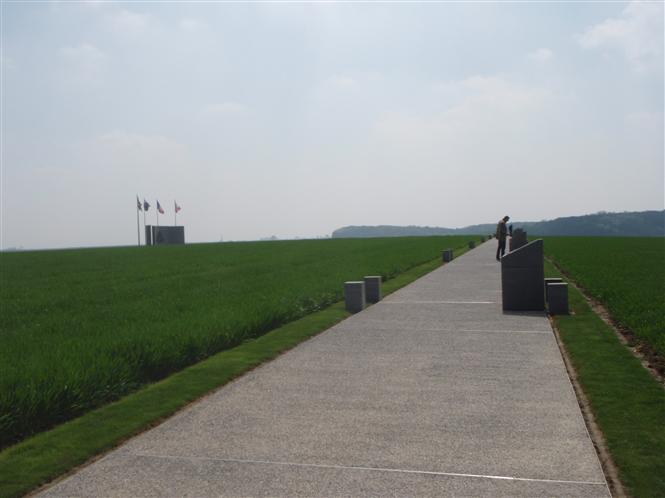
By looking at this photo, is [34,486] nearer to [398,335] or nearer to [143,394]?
[143,394]

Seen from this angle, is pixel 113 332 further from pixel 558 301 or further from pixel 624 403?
pixel 558 301

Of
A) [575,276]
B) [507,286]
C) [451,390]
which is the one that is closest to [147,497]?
[451,390]

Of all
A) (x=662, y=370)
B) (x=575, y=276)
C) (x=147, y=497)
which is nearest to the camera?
(x=147, y=497)

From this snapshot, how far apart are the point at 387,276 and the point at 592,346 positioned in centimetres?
1475

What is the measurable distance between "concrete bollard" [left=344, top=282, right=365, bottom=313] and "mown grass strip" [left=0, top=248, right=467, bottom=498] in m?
4.36

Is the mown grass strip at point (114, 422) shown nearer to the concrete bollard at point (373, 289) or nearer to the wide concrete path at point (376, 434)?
the wide concrete path at point (376, 434)

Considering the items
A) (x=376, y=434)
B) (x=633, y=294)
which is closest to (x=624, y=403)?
(x=376, y=434)

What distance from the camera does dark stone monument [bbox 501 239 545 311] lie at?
44.7 feet

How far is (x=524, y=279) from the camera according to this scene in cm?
1379

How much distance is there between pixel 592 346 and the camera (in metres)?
9.30

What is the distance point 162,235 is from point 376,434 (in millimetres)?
92131

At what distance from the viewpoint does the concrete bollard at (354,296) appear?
14.2 m

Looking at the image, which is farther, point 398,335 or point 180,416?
point 398,335

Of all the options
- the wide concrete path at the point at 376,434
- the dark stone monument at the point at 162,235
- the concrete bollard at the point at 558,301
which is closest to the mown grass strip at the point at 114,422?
the wide concrete path at the point at 376,434
